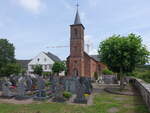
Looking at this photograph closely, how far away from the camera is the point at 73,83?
1577cm

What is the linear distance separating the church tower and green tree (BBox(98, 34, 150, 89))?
2009 centimetres

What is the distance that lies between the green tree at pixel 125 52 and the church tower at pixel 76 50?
20086 mm

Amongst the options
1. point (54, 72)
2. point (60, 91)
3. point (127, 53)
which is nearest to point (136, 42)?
point (127, 53)

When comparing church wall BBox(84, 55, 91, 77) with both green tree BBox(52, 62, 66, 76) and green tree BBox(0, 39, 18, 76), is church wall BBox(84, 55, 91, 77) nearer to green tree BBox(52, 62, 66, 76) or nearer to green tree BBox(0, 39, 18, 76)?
green tree BBox(52, 62, 66, 76)

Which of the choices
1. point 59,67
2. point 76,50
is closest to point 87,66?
point 76,50

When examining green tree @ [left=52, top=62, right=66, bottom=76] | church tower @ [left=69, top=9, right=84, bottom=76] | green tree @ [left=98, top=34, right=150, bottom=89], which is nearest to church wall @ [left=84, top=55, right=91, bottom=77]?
church tower @ [left=69, top=9, right=84, bottom=76]

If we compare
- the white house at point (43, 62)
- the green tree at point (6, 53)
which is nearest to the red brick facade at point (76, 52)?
the white house at point (43, 62)

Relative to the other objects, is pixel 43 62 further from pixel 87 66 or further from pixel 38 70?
pixel 87 66

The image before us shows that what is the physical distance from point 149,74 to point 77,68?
81.1ft

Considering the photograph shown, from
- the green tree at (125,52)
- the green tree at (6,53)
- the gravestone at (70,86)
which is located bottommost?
the gravestone at (70,86)

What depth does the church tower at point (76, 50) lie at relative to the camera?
36.5 m

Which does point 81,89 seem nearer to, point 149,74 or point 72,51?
point 149,74

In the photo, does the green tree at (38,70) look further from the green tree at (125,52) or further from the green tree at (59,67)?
the green tree at (125,52)

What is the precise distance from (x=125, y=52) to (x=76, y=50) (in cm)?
2209
